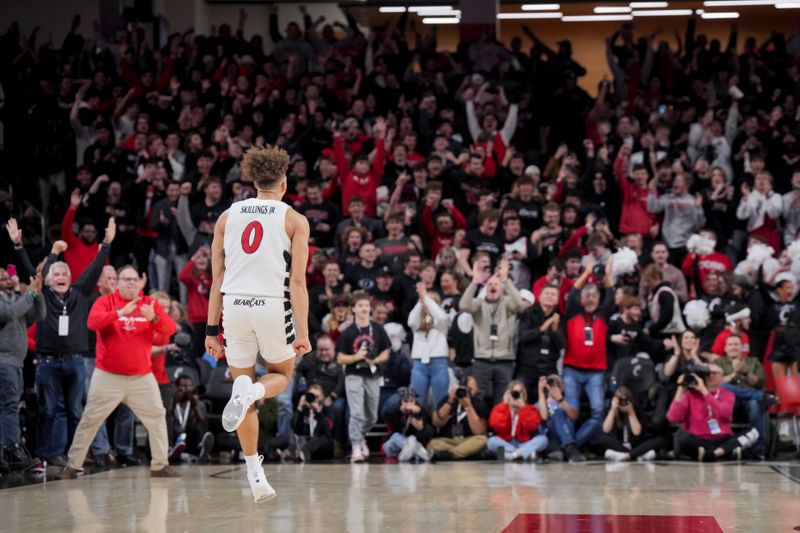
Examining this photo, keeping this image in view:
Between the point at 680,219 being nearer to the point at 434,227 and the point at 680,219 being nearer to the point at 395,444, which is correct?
the point at 434,227

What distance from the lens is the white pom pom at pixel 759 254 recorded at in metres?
15.4

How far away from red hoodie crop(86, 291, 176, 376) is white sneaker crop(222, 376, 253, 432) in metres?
4.29

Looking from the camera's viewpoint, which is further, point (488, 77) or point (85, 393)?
point (488, 77)

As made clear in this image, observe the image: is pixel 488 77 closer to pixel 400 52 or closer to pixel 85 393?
pixel 400 52

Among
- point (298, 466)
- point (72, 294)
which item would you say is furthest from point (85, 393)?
point (298, 466)

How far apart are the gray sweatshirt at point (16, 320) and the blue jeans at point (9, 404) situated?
9 centimetres

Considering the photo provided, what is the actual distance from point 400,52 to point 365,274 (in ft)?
24.3

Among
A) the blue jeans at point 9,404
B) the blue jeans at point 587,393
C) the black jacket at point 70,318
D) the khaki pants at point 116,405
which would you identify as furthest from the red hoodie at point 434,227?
the blue jeans at point 9,404

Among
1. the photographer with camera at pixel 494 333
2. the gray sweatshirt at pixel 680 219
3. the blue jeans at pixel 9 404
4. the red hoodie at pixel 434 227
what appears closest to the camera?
the blue jeans at pixel 9 404

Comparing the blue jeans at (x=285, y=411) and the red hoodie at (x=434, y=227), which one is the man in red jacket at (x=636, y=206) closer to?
the red hoodie at (x=434, y=227)

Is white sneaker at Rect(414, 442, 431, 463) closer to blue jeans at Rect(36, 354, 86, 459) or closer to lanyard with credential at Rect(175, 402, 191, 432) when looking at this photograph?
lanyard with credential at Rect(175, 402, 191, 432)

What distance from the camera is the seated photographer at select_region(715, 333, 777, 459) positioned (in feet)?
46.0

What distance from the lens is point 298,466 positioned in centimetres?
1314

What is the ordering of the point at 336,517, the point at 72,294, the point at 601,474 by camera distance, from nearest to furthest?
the point at 336,517 < the point at 601,474 < the point at 72,294
